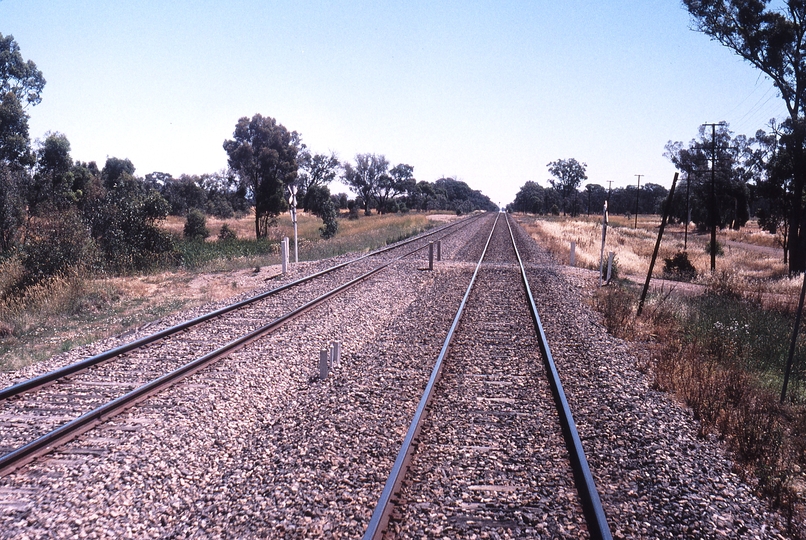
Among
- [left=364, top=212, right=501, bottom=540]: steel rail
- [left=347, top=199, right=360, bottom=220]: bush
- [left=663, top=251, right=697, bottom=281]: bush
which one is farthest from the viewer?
[left=347, top=199, right=360, bottom=220]: bush

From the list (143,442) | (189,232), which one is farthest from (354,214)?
(143,442)

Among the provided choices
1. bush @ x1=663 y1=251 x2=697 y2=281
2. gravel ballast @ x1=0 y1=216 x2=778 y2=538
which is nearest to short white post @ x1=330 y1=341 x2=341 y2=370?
gravel ballast @ x1=0 y1=216 x2=778 y2=538

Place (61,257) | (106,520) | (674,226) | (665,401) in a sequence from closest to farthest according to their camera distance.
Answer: (106,520), (665,401), (61,257), (674,226)

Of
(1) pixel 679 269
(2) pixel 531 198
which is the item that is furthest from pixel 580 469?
(2) pixel 531 198

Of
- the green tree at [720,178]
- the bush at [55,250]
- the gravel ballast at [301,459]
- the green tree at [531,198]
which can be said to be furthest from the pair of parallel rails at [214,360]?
the green tree at [531,198]

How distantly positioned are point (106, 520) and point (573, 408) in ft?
16.4

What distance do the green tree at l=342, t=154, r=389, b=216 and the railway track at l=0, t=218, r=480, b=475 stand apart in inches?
3484

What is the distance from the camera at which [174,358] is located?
866 centimetres

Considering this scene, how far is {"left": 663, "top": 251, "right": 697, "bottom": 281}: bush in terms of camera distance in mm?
26328

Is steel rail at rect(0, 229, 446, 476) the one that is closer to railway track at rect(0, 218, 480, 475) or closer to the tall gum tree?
railway track at rect(0, 218, 480, 475)

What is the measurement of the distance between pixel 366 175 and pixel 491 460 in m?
97.5

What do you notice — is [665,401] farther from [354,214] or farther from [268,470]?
[354,214]

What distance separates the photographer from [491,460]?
17.7 feet

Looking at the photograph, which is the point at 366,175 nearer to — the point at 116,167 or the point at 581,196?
the point at 116,167
